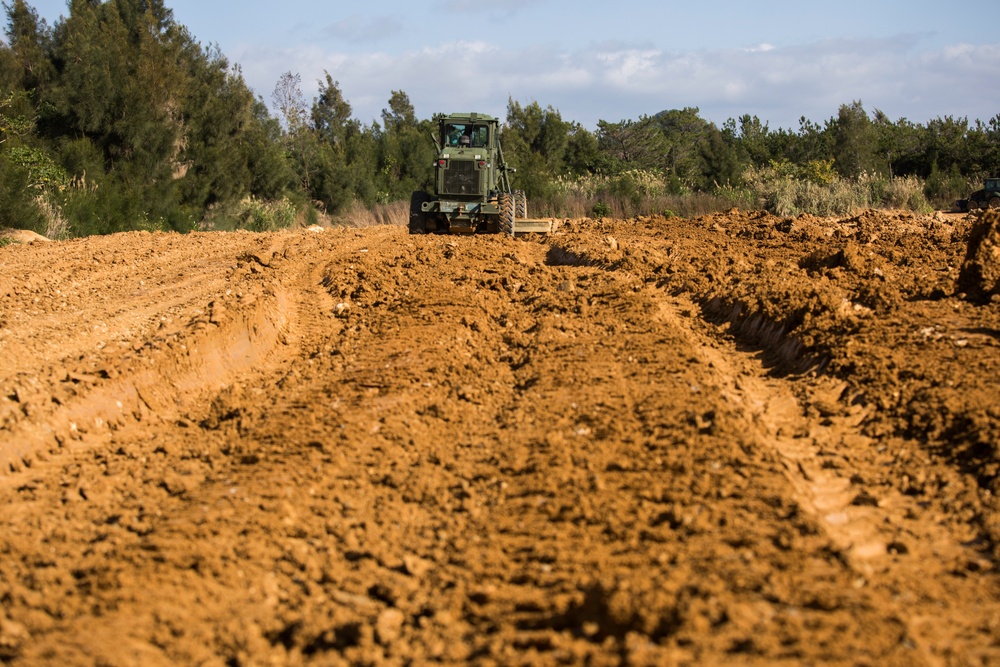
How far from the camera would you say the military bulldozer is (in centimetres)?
1791

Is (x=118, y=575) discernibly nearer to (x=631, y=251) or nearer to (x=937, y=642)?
(x=937, y=642)

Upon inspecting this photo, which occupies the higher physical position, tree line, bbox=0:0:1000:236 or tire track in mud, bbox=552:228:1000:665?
tree line, bbox=0:0:1000:236

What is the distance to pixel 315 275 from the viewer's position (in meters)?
12.6

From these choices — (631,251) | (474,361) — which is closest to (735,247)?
(631,251)

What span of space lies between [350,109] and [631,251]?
1592 inches

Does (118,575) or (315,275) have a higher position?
(315,275)

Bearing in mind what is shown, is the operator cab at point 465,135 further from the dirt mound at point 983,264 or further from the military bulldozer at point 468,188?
the dirt mound at point 983,264

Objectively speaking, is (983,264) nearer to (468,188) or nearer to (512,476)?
(512,476)

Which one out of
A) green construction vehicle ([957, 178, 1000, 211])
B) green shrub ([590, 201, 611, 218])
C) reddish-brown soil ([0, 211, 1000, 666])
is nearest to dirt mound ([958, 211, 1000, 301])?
→ reddish-brown soil ([0, 211, 1000, 666])

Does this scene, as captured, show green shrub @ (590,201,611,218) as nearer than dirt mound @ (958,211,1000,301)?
No

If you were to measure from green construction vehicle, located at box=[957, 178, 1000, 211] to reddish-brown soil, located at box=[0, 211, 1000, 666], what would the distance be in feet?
61.4

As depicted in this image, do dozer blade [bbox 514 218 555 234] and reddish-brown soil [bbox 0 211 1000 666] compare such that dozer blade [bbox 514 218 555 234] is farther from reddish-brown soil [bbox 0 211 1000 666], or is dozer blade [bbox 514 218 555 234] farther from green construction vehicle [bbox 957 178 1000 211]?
green construction vehicle [bbox 957 178 1000 211]

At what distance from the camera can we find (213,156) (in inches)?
1086

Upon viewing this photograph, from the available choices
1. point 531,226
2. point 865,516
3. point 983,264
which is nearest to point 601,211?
point 531,226
